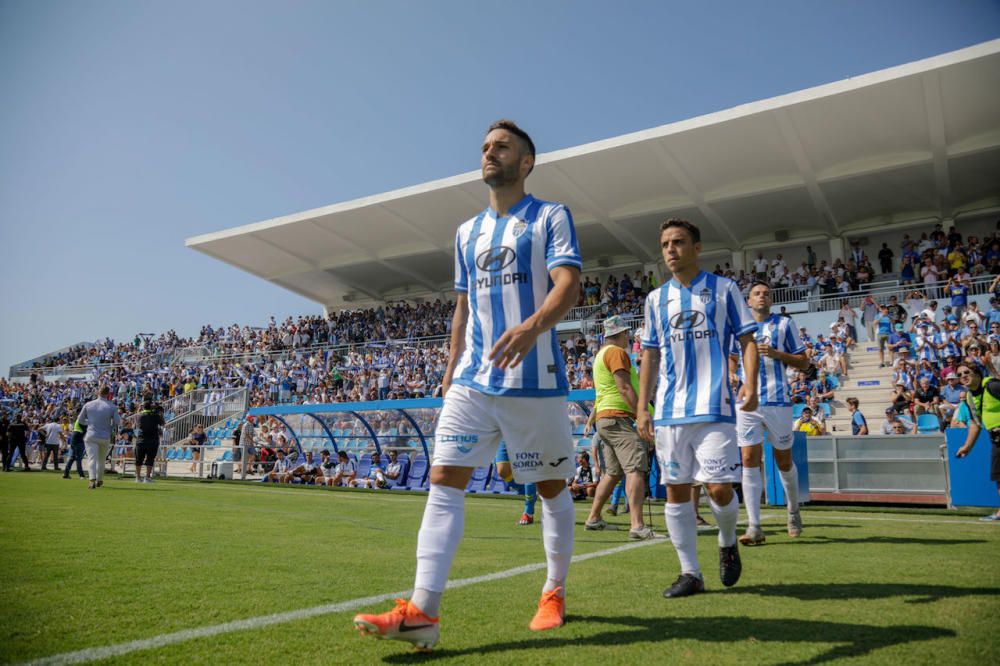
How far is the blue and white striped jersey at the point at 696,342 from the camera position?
4250 mm

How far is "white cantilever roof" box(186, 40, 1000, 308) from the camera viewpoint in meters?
21.9

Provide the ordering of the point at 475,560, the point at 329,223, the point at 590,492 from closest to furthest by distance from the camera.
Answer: the point at 475,560, the point at 590,492, the point at 329,223

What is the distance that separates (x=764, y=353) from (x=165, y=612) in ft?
17.8

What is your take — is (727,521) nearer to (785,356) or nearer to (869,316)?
(785,356)

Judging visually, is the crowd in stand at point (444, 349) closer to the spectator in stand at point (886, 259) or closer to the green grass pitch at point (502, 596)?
the spectator in stand at point (886, 259)

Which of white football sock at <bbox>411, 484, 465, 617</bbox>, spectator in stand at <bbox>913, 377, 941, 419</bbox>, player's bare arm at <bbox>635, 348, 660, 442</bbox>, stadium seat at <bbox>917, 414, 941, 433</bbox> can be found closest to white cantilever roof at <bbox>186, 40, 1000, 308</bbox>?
spectator in stand at <bbox>913, 377, 941, 419</bbox>

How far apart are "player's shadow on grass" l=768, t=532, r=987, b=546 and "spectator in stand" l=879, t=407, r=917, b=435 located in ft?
26.8

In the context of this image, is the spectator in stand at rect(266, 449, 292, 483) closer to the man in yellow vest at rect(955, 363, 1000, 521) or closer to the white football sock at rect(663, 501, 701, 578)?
the man in yellow vest at rect(955, 363, 1000, 521)

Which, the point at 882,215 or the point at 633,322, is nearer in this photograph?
the point at 633,322

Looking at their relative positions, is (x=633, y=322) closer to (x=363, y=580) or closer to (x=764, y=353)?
(x=764, y=353)

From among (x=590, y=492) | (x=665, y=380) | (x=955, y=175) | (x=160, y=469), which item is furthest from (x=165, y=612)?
(x=955, y=175)

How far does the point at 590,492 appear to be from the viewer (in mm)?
13164

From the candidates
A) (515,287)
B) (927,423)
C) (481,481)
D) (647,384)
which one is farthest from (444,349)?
(515,287)

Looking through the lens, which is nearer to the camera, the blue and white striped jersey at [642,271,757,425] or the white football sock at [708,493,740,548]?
the white football sock at [708,493,740,548]
